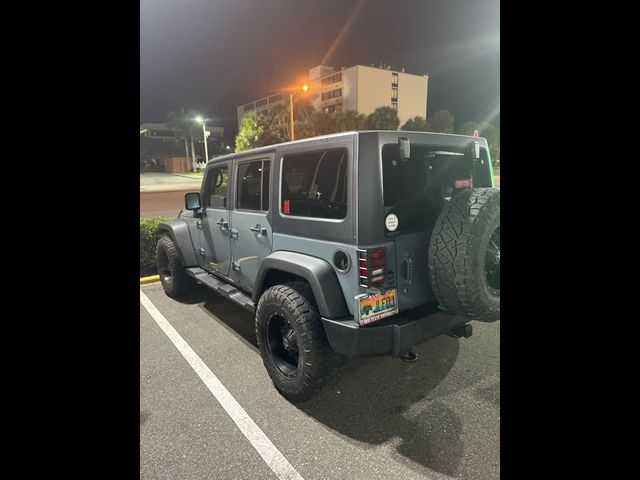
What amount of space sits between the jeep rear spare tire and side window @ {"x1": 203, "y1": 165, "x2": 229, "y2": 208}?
102 inches

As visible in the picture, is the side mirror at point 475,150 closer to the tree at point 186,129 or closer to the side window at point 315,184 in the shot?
the side window at point 315,184

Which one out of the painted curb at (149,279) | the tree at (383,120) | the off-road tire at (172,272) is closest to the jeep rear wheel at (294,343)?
the off-road tire at (172,272)

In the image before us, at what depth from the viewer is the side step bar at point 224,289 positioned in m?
3.61

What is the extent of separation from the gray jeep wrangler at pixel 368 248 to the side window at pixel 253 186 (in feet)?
0.13

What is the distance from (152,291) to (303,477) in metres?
4.43

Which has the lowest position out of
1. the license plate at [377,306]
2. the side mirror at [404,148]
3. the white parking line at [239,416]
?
the white parking line at [239,416]

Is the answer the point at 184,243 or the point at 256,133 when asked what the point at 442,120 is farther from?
the point at 184,243

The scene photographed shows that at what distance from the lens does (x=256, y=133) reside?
4222 cm

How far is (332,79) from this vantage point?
70.3m

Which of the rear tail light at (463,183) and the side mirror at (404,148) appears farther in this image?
the rear tail light at (463,183)

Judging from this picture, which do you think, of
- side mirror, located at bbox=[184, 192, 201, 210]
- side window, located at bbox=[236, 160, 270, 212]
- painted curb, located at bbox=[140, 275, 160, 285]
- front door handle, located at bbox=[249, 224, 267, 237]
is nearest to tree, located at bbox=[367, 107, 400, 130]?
painted curb, located at bbox=[140, 275, 160, 285]
